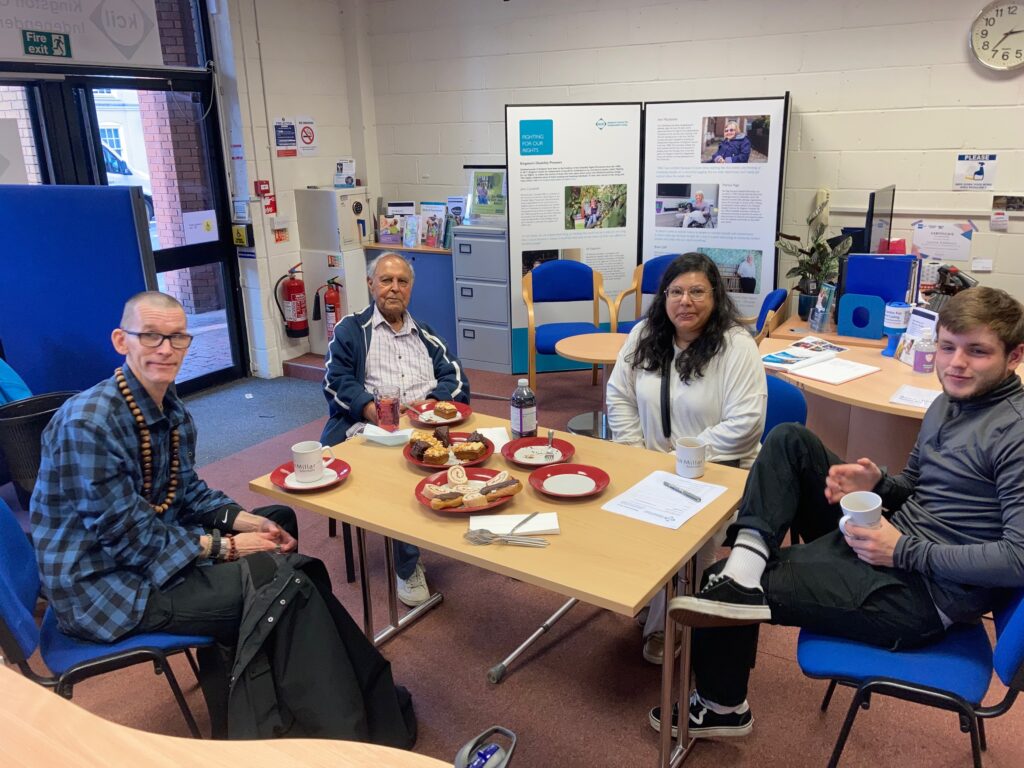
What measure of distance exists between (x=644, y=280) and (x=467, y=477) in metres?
3.15

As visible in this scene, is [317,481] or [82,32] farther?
[82,32]

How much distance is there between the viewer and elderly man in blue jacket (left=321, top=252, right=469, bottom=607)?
287 centimetres

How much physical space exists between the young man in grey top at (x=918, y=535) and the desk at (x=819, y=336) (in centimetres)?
167

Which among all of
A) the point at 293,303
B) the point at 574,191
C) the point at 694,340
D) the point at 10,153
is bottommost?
the point at 293,303

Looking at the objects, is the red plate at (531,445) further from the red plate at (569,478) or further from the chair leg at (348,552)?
the chair leg at (348,552)

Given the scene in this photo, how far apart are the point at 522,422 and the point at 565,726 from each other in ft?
2.88

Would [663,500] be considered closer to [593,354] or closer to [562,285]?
[593,354]

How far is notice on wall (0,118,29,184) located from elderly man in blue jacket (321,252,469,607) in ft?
7.74

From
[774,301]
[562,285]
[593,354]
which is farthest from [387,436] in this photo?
[562,285]

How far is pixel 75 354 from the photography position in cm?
315

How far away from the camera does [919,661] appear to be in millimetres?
1702

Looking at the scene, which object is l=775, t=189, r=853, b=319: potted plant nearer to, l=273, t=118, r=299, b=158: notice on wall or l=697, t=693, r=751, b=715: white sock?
l=697, t=693, r=751, b=715: white sock

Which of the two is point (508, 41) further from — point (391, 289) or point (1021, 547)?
point (1021, 547)

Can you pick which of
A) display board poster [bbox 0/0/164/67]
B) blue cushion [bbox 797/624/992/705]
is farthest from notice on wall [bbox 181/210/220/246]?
blue cushion [bbox 797/624/992/705]
